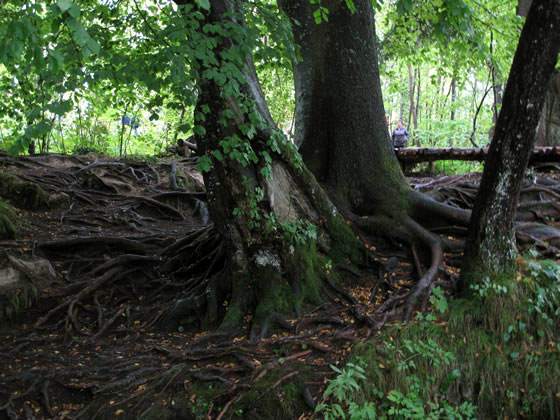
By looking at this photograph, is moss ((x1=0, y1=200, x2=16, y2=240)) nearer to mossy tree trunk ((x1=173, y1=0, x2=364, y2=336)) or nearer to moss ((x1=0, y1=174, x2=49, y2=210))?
moss ((x1=0, y1=174, x2=49, y2=210))

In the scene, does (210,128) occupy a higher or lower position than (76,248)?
higher

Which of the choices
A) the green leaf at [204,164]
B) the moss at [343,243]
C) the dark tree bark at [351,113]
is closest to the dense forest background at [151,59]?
the green leaf at [204,164]

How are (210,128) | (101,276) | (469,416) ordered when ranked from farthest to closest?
(101,276)
(210,128)
(469,416)

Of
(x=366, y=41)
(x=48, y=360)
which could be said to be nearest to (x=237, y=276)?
(x=48, y=360)

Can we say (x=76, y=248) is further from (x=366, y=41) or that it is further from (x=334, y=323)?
(x=366, y=41)

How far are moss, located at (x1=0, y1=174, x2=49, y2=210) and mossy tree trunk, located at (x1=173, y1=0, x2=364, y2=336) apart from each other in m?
4.74

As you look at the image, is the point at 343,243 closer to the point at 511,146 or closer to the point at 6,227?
the point at 511,146

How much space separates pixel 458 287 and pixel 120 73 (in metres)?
3.50

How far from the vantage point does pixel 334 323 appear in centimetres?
464

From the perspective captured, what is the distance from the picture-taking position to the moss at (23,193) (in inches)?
324

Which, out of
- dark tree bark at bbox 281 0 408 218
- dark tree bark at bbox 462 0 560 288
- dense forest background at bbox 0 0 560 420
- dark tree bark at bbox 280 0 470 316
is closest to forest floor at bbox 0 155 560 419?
dense forest background at bbox 0 0 560 420

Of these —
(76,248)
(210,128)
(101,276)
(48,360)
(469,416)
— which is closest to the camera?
(469,416)

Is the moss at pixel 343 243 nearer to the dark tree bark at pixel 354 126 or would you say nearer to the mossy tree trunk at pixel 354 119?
the dark tree bark at pixel 354 126

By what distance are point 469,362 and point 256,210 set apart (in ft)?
7.53
